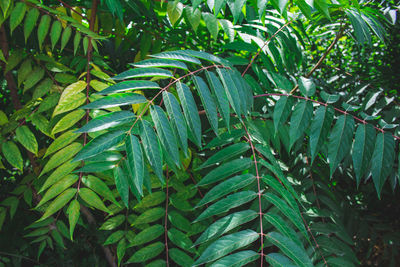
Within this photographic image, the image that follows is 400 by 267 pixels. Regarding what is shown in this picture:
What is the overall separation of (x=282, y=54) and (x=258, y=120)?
1.26 feet

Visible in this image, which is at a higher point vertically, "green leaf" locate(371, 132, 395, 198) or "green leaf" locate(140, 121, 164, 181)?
"green leaf" locate(140, 121, 164, 181)

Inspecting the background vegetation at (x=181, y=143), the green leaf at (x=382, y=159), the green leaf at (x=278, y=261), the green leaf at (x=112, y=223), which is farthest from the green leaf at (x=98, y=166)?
the green leaf at (x=382, y=159)

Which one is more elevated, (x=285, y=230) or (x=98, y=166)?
(x=98, y=166)

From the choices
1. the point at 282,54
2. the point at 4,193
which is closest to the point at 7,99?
the point at 4,193

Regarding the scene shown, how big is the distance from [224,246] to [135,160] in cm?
36

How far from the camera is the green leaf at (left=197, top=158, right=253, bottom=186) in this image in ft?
3.38

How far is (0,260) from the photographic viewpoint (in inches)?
67.1

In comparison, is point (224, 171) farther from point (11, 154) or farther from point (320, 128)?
point (11, 154)

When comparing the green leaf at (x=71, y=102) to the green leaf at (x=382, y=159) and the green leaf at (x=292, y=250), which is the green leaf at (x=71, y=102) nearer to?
the green leaf at (x=292, y=250)

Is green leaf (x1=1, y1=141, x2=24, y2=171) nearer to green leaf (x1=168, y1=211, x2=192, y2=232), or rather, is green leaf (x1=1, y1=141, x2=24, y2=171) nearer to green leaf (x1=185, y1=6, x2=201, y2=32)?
green leaf (x1=168, y1=211, x2=192, y2=232)

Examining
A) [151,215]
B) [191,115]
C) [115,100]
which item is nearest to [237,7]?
[191,115]

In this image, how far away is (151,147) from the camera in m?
0.85

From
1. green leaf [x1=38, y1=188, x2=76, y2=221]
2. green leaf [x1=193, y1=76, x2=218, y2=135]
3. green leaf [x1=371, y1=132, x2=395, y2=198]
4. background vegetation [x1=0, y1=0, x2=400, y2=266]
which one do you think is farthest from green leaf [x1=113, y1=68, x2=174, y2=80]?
green leaf [x1=371, y1=132, x2=395, y2=198]

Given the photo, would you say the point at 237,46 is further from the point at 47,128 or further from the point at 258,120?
the point at 47,128
